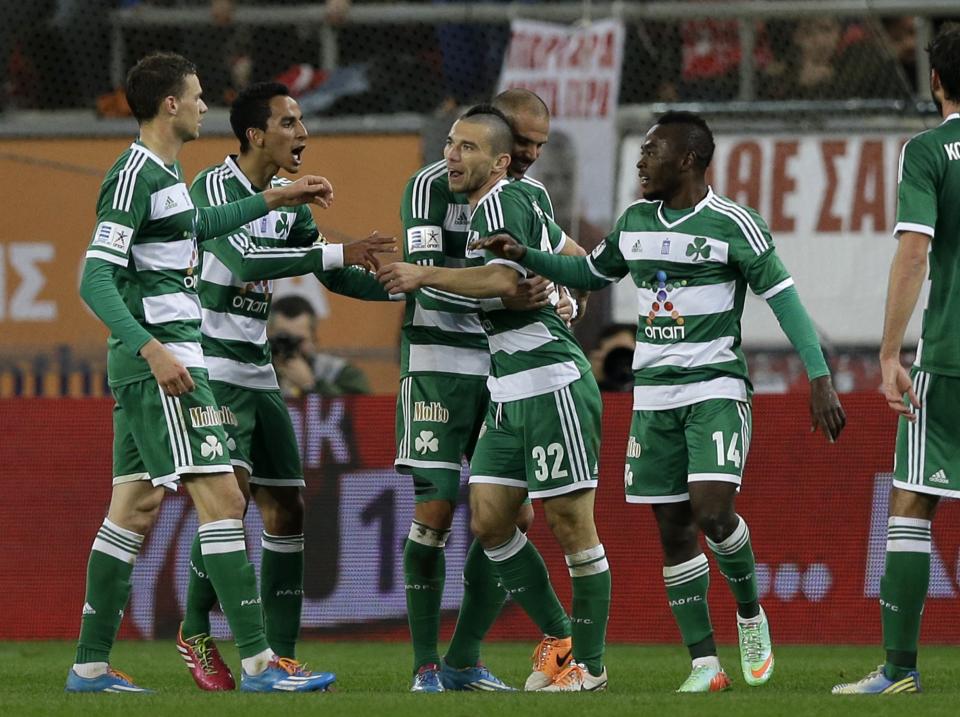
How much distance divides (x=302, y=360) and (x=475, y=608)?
4.01 meters

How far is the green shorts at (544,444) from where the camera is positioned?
6.80m

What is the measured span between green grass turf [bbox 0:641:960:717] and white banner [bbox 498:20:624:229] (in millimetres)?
3904

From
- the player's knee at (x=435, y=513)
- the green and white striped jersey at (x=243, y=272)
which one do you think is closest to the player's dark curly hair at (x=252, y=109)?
the green and white striped jersey at (x=243, y=272)

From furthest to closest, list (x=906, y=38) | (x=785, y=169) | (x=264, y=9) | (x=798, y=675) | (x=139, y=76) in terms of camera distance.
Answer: (x=264, y=9) < (x=906, y=38) < (x=785, y=169) < (x=798, y=675) < (x=139, y=76)

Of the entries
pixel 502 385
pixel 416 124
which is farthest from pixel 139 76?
pixel 416 124

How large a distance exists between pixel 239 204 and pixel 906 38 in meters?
7.64

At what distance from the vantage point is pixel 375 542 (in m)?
9.67

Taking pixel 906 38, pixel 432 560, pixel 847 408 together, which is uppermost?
pixel 906 38

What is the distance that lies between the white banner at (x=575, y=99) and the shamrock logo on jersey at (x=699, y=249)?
543 centimetres

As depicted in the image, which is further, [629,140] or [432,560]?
[629,140]

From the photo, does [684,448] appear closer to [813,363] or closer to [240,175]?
[813,363]

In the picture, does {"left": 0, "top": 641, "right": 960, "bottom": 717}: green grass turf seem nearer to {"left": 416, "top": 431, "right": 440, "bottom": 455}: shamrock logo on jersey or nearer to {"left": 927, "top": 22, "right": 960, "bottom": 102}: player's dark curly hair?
{"left": 416, "top": 431, "right": 440, "bottom": 455}: shamrock logo on jersey

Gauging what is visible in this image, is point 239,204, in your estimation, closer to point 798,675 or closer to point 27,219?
point 798,675

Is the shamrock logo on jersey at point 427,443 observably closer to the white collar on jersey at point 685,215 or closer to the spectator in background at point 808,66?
the white collar on jersey at point 685,215
